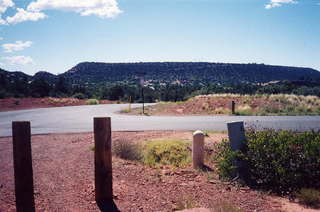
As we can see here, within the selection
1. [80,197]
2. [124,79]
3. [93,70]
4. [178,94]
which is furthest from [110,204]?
[93,70]

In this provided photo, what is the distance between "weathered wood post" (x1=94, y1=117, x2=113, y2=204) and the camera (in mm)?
4875

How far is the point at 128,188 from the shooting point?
225 inches

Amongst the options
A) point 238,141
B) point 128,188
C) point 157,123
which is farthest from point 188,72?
point 128,188

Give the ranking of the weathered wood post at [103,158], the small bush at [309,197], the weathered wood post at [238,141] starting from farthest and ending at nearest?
1. the weathered wood post at [238,141]
2. the small bush at [309,197]
3. the weathered wood post at [103,158]

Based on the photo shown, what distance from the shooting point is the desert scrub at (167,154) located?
26.2ft

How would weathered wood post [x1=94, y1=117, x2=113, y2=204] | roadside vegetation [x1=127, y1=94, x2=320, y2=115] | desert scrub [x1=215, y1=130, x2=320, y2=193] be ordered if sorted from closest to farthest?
weathered wood post [x1=94, y1=117, x2=113, y2=204]
desert scrub [x1=215, y1=130, x2=320, y2=193]
roadside vegetation [x1=127, y1=94, x2=320, y2=115]

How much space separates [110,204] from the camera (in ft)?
16.1

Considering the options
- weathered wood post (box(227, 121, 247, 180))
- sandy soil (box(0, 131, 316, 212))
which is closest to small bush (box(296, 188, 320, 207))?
sandy soil (box(0, 131, 316, 212))

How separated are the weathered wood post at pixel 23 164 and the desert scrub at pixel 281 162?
3720 millimetres

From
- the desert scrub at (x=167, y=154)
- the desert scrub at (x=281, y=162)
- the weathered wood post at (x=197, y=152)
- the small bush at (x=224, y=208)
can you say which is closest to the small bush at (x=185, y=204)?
the small bush at (x=224, y=208)

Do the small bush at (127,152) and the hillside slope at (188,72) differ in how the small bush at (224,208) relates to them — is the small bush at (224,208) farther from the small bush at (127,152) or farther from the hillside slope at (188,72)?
the hillside slope at (188,72)

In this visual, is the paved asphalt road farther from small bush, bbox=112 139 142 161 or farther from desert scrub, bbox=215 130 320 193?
desert scrub, bbox=215 130 320 193

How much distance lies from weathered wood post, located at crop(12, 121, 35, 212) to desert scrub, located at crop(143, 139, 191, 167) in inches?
148

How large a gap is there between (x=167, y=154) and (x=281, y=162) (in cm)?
331
